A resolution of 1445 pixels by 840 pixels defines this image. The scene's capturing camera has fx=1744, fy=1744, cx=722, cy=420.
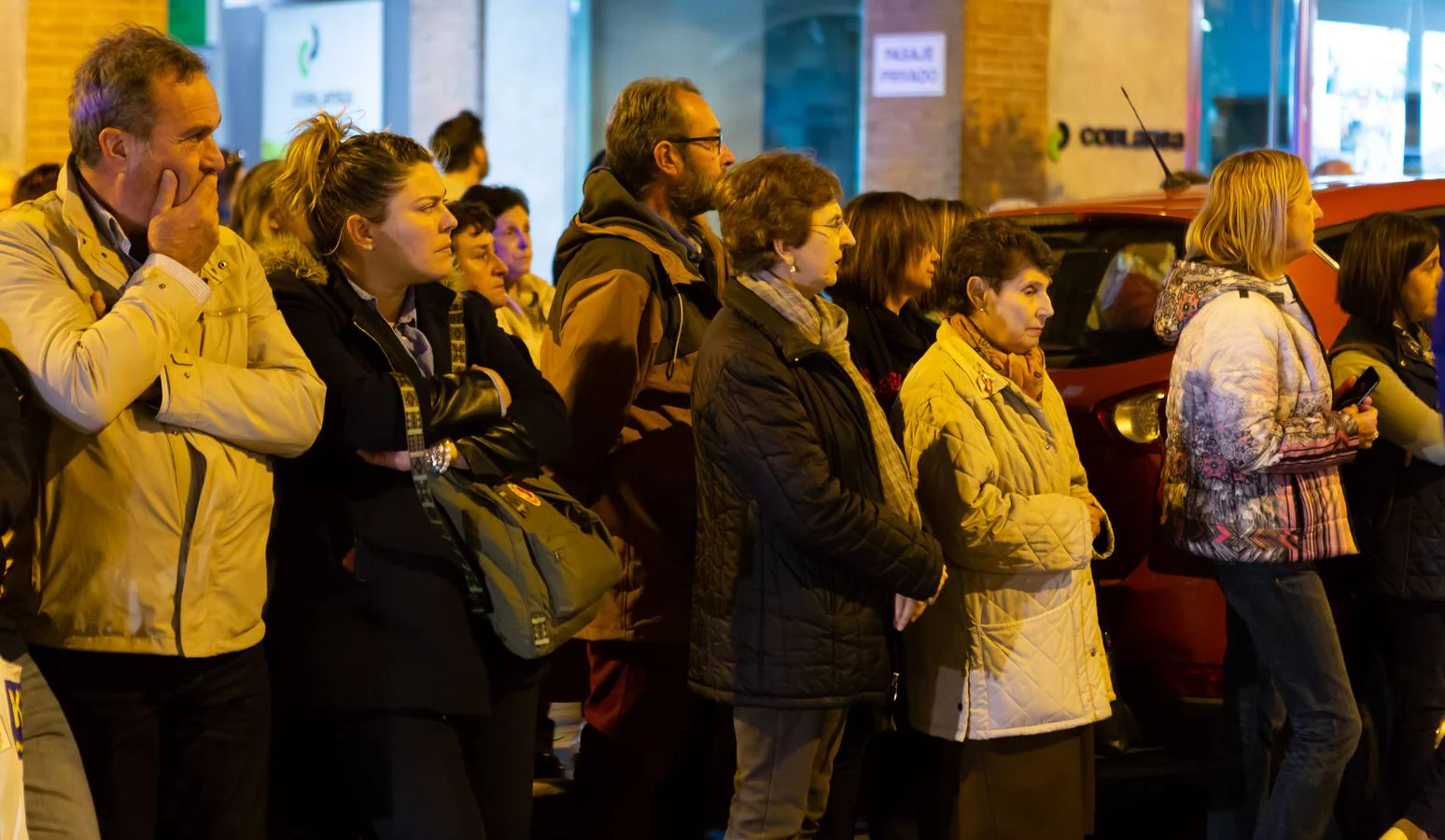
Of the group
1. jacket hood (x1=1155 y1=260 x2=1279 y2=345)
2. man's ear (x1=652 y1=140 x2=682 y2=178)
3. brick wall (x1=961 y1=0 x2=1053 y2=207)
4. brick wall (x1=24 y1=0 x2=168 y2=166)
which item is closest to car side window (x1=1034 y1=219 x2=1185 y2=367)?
jacket hood (x1=1155 y1=260 x2=1279 y2=345)

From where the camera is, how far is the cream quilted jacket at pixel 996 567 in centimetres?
393

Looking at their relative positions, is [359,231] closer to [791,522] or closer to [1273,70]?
[791,522]

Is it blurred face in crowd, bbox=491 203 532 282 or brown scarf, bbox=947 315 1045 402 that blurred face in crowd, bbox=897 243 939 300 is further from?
blurred face in crowd, bbox=491 203 532 282

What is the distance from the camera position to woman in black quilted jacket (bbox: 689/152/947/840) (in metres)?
3.61

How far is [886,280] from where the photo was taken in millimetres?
4621

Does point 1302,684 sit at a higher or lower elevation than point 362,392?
lower

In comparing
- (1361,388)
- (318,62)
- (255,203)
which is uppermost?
(318,62)

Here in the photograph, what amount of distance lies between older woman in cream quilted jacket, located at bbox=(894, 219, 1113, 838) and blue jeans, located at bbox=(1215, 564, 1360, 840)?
54 centimetres

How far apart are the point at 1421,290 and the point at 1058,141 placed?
26.2 ft

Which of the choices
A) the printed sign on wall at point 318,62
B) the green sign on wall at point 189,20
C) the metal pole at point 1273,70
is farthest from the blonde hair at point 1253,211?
the green sign on wall at point 189,20

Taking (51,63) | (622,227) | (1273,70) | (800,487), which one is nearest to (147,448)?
(800,487)

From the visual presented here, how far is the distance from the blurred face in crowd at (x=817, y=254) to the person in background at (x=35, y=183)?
256 centimetres

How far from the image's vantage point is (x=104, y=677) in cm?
297

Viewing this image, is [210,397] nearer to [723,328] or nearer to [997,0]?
[723,328]
